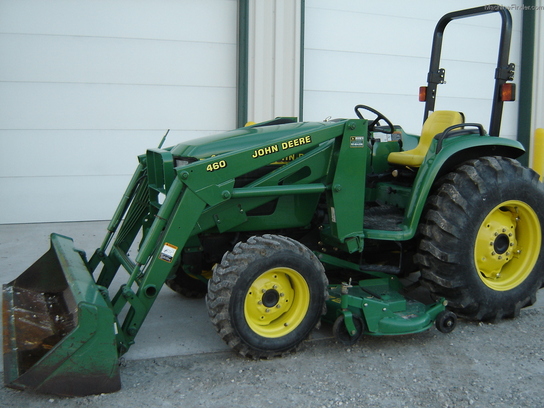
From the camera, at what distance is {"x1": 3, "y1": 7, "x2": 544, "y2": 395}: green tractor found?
337 cm

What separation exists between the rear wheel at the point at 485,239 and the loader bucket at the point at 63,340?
2.08 m

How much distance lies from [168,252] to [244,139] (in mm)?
966

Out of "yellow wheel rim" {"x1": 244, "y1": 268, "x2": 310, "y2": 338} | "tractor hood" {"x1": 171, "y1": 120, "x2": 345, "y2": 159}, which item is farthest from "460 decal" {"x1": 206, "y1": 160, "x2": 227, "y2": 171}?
"yellow wheel rim" {"x1": 244, "y1": 268, "x2": 310, "y2": 338}

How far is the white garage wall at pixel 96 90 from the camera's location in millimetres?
7441

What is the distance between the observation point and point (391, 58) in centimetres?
884

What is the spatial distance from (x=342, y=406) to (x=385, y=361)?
66 centimetres

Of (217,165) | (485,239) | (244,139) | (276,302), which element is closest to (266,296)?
(276,302)

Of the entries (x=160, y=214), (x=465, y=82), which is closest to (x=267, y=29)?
(x=465, y=82)

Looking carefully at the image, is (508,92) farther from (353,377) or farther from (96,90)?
(96,90)

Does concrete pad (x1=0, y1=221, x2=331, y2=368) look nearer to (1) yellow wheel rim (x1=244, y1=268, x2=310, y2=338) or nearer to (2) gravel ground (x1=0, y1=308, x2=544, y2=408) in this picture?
(2) gravel ground (x1=0, y1=308, x2=544, y2=408)

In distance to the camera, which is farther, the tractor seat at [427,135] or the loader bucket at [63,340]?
the tractor seat at [427,135]

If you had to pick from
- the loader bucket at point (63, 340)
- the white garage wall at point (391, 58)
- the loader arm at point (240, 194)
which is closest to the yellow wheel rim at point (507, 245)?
the loader arm at point (240, 194)

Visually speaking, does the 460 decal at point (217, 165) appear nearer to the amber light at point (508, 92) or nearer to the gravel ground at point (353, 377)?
the gravel ground at point (353, 377)

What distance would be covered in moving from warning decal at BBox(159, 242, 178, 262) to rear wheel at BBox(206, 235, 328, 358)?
261mm
